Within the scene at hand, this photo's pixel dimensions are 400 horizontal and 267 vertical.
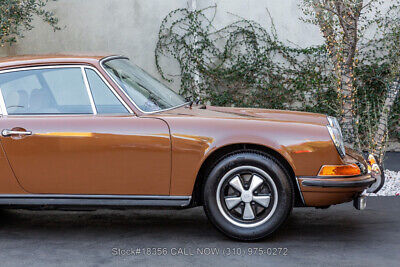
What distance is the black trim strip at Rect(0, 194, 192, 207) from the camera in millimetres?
5383

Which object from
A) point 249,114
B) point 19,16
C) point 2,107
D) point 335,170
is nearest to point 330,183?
point 335,170

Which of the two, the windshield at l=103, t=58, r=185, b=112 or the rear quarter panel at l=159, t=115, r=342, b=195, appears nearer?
the rear quarter panel at l=159, t=115, r=342, b=195

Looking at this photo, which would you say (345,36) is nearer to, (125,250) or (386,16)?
(386,16)

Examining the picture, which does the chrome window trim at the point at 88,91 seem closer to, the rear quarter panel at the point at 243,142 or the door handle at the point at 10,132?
the door handle at the point at 10,132

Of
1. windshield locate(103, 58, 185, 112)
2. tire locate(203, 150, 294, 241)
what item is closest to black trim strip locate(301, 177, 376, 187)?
tire locate(203, 150, 294, 241)

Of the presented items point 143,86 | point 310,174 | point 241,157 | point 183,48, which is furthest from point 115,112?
point 183,48

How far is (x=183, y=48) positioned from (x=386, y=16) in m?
3.28

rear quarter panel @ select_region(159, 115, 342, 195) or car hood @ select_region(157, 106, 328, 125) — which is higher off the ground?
car hood @ select_region(157, 106, 328, 125)

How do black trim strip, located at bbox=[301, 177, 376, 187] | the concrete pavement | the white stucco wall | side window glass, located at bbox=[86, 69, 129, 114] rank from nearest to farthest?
1. the concrete pavement
2. black trim strip, located at bbox=[301, 177, 376, 187]
3. side window glass, located at bbox=[86, 69, 129, 114]
4. the white stucco wall

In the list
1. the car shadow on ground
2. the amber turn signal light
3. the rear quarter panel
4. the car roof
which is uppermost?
the car roof

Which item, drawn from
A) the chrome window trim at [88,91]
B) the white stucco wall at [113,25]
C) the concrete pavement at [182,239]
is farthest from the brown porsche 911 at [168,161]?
the white stucco wall at [113,25]

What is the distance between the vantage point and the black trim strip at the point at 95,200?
5383 millimetres

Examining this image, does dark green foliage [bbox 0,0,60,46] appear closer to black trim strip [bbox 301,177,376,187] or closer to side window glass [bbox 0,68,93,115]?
side window glass [bbox 0,68,93,115]

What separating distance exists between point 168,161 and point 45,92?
1.19 metres
